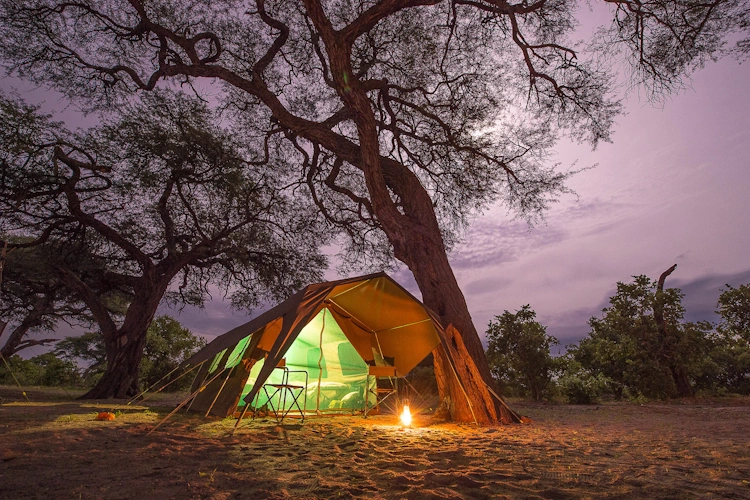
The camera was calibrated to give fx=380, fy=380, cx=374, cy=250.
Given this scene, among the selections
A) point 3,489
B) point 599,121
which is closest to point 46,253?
point 3,489

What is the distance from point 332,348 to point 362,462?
423 cm

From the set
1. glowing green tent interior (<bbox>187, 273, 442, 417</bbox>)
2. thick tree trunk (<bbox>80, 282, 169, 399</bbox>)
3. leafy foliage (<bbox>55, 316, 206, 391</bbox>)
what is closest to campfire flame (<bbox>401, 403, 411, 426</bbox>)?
glowing green tent interior (<bbox>187, 273, 442, 417</bbox>)

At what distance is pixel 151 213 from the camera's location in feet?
32.3

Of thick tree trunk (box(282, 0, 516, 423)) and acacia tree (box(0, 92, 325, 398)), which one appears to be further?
acacia tree (box(0, 92, 325, 398))

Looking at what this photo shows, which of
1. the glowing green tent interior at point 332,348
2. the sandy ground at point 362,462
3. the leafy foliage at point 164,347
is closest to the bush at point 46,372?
the leafy foliage at point 164,347

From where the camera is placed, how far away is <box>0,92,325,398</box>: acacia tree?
8320mm

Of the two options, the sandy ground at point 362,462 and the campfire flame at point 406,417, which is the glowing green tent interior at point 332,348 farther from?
the sandy ground at point 362,462

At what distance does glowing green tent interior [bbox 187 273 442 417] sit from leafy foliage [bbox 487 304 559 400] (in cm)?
449

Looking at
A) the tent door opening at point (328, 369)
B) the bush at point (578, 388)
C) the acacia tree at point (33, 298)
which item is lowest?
the bush at point (578, 388)

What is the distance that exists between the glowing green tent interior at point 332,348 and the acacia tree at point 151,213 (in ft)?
11.8

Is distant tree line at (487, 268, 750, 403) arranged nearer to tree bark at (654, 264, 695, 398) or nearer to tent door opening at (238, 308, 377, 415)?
tree bark at (654, 264, 695, 398)

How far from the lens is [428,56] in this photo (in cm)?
822

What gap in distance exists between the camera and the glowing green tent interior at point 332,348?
5.47 m

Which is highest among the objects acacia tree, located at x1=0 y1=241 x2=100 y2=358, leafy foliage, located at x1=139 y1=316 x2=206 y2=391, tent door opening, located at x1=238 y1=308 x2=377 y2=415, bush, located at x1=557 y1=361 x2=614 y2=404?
acacia tree, located at x1=0 y1=241 x2=100 y2=358
